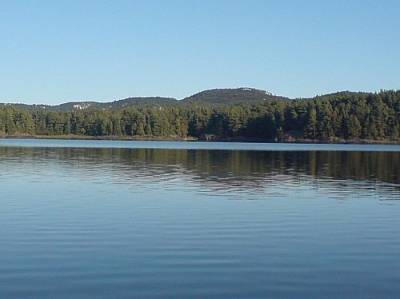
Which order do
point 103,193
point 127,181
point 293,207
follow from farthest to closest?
point 127,181 → point 103,193 → point 293,207

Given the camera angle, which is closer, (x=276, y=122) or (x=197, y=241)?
(x=197, y=241)

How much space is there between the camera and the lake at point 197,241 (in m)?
12.3

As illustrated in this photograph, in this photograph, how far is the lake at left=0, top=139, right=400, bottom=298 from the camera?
40.2ft

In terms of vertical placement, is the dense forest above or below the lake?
above

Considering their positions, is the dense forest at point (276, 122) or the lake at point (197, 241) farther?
the dense forest at point (276, 122)

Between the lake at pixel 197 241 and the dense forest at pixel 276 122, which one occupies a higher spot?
the dense forest at pixel 276 122

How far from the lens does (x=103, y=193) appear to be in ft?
93.6

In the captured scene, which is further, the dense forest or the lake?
the dense forest

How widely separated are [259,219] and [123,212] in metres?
4.83

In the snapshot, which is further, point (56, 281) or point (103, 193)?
point (103, 193)

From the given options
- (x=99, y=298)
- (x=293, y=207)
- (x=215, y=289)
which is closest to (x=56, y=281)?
(x=99, y=298)

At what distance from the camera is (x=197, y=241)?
16812mm

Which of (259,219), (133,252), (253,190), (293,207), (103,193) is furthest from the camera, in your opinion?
(253,190)

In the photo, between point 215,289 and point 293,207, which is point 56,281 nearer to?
point 215,289
